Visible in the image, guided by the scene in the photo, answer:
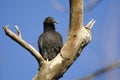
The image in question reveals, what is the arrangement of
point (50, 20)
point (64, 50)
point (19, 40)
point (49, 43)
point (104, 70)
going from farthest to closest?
point (50, 20) → point (49, 43) → point (64, 50) → point (19, 40) → point (104, 70)

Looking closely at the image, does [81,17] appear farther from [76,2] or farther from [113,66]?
[113,66]

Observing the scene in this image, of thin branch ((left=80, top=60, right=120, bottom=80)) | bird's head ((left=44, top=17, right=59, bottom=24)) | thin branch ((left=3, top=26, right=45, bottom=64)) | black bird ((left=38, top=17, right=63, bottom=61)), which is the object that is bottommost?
thin branch ((left=80, top=60, right=120, bottom=80))

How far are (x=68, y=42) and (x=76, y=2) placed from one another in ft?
1.96

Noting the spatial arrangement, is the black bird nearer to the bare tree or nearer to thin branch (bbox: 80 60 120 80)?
the bare tree

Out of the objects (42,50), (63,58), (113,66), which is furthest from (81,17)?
(42,50)

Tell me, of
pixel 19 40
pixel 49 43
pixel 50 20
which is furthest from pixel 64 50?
pixel 50 20

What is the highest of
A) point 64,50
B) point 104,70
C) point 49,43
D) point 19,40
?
point 49,43

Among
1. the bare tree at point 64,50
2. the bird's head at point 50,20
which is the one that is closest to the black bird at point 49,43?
the bird's head at point 50,20

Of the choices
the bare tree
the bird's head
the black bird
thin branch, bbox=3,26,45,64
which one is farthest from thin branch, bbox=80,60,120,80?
the bird's head

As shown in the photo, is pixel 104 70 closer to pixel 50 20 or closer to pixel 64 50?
pixel 64 50

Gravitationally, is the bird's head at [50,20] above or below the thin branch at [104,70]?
above

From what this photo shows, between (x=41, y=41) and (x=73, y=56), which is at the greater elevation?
(x=41, y=41)

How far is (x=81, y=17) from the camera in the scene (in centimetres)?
309

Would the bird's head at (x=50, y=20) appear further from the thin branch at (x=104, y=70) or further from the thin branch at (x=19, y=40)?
the thin branch at (x=104, y=70)
